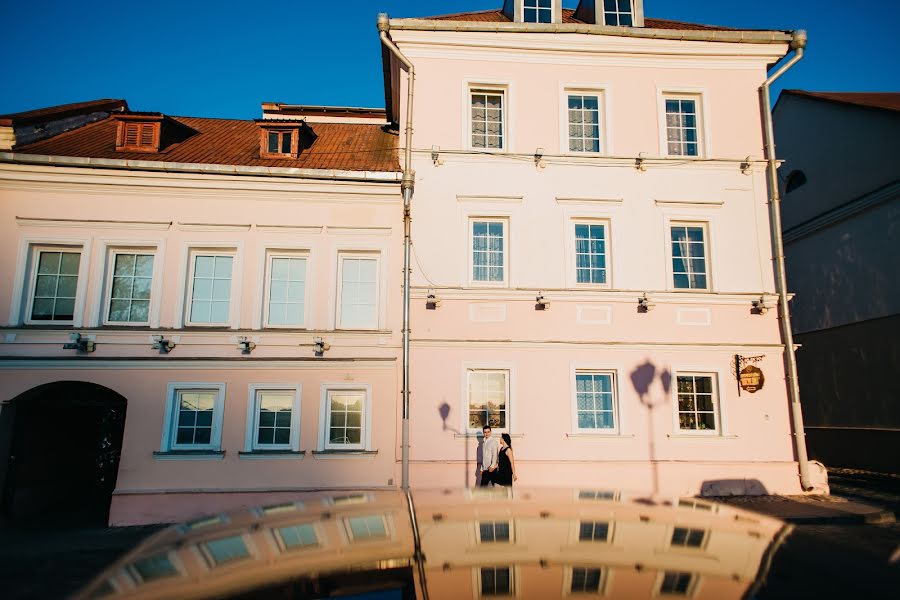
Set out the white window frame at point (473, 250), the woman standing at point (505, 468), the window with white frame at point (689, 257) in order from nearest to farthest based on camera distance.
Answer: the woman standing at point (505, 468), the white window frame at point (473, 250), the window with white frame at point (689, 257)

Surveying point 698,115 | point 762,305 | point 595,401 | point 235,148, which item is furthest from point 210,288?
point 762,305

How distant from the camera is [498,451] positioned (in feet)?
38.6

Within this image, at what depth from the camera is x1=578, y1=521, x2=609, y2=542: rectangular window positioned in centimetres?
243

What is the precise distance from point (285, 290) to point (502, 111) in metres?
7.34

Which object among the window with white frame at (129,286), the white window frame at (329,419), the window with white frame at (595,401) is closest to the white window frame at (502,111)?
the window with white frame at (595,401)

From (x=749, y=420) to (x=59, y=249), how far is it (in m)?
17.0

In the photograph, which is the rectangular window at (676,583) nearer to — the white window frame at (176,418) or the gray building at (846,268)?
the white window frame at (176,418)

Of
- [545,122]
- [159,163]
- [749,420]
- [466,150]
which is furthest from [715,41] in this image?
[159,163]

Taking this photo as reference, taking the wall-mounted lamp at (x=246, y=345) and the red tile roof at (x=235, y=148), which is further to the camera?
the red tile roof at (x=235, y=148)

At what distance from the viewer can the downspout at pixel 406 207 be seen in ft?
40.6

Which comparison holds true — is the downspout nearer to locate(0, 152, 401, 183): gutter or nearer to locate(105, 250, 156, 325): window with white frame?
locate(0, 152, 401, 183): gutter

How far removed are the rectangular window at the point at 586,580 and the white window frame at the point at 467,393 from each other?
1073 centimetres

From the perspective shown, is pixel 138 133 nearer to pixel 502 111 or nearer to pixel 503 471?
pixel 502 111

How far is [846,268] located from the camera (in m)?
17.6
